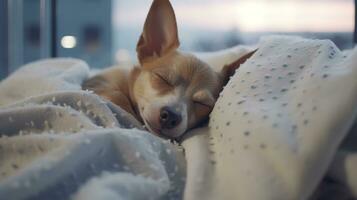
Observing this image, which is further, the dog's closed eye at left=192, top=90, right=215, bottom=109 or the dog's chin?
the dog's closed eye at left=192, top=90, right=215, bottom=109

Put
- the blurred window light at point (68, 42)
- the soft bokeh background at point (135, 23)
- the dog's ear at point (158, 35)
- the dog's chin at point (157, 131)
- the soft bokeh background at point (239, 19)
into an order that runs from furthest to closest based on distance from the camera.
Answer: the blurred window light at point (68, 42) → the soft bokeh background at point (135, 23) → the soft bokeh background at point (239, 19) → the dog's ear at point (158, 35) → the dog's chin at point (157, 131)

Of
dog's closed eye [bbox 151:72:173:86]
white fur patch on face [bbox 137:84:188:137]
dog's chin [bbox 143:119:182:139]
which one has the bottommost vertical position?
dog's chin [bbox 143:119:182:139]

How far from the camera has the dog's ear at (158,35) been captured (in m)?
1.28

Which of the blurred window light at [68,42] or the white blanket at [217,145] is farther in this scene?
the blurred window light at [68,42]

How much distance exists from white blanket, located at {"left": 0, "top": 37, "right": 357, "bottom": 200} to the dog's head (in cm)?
22

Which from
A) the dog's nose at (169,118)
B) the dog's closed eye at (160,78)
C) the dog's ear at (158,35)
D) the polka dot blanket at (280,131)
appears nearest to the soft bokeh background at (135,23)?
the dog's ear at (158,35)

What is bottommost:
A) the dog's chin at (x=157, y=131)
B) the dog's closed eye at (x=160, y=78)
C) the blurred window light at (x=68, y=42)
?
the blurred window light at (x=68, y=42)

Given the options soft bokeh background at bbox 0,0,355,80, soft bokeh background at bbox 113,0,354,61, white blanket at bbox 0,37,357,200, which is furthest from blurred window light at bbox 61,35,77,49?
white blanket at bbox 0,37,357,200

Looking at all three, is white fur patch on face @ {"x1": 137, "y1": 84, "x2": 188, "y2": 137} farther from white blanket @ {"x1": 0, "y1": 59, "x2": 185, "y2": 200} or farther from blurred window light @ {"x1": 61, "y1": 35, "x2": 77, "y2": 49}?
blurred window light @ {"x1": 61, "y1": 35, "x2": 77, "y2": 49}

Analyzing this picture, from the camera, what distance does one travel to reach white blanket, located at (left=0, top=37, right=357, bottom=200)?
0.63 m

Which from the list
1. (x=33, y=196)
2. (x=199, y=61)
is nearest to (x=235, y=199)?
(x=33, y=196)

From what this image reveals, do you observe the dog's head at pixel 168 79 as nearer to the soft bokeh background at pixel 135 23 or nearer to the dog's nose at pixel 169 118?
the dog's nose at pixel 169 118

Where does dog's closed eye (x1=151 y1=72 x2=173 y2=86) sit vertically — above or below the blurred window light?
above

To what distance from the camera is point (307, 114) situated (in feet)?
2.27
